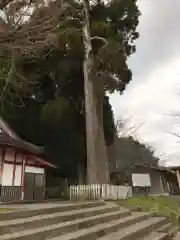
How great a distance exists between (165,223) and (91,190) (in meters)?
4.69

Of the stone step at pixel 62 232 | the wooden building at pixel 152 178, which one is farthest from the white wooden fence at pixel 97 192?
the wooden building at pixel 152 178

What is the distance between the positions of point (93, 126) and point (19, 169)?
4.70 m

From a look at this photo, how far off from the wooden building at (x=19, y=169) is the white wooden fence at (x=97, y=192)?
→ 2393 millimetres

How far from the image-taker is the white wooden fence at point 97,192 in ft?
41.9

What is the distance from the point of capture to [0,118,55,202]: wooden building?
42.4 ft

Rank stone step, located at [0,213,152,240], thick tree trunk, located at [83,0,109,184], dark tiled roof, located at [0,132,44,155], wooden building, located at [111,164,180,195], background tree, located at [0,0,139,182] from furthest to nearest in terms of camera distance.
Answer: wooden building, located at [111,164,180,195] → background tree, located at [0,0,139,182] → thick tree trunk, located at [83,0,109,184] → dark tiled roof, located at [0,132,44,155] → stone step, located at [0,213,152,240]

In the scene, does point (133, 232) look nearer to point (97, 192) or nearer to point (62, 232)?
point (62, 232)

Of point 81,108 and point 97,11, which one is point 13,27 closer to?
point 81,108

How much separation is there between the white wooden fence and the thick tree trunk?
1.00m

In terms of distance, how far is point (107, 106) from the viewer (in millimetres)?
18953

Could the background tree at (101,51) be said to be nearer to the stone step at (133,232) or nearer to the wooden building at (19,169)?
the wooden building at (19,169)

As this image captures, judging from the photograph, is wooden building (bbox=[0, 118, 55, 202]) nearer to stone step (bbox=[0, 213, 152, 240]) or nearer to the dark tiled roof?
the dark tiled roof

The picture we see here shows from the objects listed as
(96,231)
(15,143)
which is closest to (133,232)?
(96,231)

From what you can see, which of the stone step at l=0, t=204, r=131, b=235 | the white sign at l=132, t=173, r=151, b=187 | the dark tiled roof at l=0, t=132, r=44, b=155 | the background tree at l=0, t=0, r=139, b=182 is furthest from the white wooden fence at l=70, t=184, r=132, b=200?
the white sign at l=132, t=173, r=151, b=187
